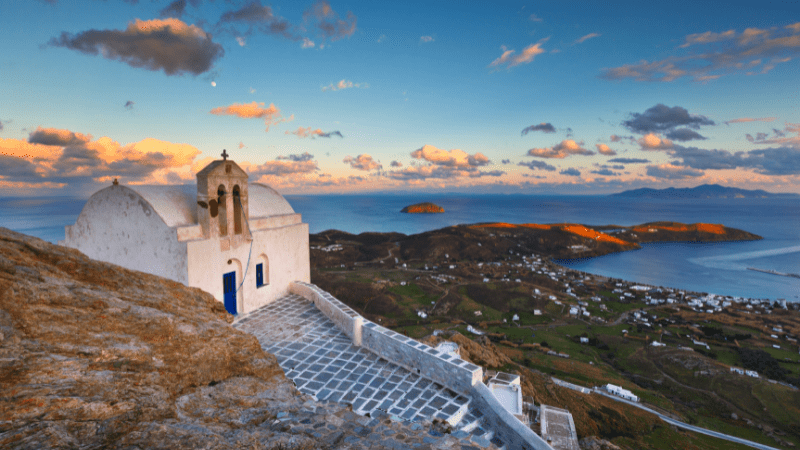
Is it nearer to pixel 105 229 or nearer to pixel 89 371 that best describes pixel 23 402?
pixel 89 371

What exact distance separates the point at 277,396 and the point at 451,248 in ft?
206

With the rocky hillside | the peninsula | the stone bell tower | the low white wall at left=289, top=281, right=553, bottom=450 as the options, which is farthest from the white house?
the rocky hillside

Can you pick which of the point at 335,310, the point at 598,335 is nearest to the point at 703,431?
the point at 598,335

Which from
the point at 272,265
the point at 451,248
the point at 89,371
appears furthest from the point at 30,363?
the point at 451,248

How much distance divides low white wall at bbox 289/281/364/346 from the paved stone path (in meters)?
0.24

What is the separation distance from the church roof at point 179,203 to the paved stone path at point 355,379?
359 cm

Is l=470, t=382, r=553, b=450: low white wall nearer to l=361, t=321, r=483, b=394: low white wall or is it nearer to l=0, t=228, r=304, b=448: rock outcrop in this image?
l=361, t=321, r=483, b=394: low white wall

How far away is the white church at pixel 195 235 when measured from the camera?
401 inches

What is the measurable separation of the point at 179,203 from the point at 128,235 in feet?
5.54

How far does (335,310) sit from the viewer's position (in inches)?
430

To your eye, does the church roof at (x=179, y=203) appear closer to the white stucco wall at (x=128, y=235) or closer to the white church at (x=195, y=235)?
the white church at (x=195, y=235)

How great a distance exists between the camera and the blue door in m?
11.3

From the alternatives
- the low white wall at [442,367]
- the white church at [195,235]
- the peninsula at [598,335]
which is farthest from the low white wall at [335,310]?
the peninsula at [598,335]

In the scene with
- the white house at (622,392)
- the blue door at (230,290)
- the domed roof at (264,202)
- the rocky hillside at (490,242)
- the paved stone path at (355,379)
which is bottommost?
the white house at (622,392)
